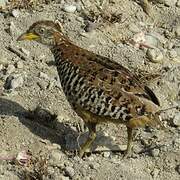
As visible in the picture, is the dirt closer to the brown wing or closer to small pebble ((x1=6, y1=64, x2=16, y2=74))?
small pebble ((x1=6, y1=64, x2=16, y2=74))

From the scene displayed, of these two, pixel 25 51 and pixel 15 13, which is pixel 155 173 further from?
pixel 15 13

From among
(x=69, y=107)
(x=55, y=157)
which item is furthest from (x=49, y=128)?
(x=55, y=157)

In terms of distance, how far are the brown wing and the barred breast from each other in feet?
0.18

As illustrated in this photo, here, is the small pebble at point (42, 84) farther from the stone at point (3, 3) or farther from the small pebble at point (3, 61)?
the stone at point (3, 3)

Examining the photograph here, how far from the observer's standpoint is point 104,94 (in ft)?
23.5

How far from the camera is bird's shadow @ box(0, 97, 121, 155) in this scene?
776cm

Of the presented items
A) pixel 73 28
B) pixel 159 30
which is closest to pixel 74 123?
pixel 73 28

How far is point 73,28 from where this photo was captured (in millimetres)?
9438

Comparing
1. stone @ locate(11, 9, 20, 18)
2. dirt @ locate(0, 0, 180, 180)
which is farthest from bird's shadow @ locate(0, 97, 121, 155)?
stone @ locate(11, 9, 20, 18)

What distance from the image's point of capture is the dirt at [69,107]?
7.32 m

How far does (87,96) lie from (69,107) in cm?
108

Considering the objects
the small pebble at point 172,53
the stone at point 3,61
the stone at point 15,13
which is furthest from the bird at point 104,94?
the small pebble at point 172,53

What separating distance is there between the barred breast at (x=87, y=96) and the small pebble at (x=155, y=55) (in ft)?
6.86

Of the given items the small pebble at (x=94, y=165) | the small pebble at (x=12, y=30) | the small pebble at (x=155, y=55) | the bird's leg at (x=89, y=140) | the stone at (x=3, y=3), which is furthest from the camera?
the stone at (x=3, y=3)
